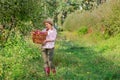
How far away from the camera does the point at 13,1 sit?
9969 millimetres

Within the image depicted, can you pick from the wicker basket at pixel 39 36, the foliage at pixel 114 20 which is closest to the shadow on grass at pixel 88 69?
the wicker basket at pixel 39 36

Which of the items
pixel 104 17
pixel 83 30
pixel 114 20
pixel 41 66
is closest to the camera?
pixel 41 66

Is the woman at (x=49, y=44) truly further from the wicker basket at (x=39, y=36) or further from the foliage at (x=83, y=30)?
the foliage at (x=83, y=30)

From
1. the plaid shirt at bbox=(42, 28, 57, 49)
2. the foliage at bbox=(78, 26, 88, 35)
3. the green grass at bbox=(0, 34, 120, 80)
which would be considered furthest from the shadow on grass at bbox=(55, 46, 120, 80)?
the foliage at bbox=(78, 26, 88, 35)

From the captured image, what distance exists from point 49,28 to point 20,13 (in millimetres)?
1177

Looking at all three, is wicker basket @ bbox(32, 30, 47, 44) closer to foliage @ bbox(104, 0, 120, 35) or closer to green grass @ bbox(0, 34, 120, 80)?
green grass @ bbox(0, 34, 120, 80)

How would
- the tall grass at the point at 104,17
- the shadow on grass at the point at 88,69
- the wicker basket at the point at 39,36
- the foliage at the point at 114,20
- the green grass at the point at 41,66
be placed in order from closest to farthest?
the green grass at the point at 41,66 < the wicker basket at the point at 39,36 < the shadow on grass at the point at 88,69 < the foliage at the point at 114,20 < the tall grass at the point at 104,17

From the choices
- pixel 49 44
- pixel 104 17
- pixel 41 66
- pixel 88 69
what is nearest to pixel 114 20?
pixel 104 17

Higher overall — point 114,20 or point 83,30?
point 114,20

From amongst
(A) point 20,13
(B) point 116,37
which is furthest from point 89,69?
(B) point 116,37

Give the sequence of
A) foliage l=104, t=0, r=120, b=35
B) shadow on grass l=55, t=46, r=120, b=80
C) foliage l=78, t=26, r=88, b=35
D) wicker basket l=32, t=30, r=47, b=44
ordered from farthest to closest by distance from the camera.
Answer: foliage l=78, t=26, r=88, b=35 < foliage l=104, t=0, r=120, b=35 < shadow on grass l=55, t=46, r=120, b=80 < wicker basket l=32, t=30, r=47, b=44

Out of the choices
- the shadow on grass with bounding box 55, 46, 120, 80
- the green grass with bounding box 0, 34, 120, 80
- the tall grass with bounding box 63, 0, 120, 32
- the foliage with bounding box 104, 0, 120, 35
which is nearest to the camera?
the green grass with bounding box 0, 34, 120, 80

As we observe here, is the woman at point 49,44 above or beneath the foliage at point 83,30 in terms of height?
above

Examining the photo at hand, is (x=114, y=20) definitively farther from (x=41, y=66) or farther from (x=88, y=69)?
(x=41, y=66)
